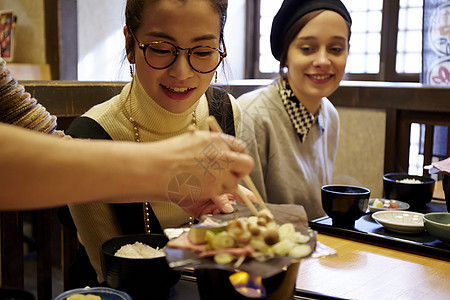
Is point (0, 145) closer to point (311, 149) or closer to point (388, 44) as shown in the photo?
point (311, 149)

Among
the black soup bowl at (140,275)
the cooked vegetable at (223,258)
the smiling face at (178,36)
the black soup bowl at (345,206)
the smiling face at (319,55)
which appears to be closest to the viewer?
the cooked vegetable at (223,258)

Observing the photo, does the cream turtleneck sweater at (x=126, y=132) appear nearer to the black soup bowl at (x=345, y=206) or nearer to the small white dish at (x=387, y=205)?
the black soup bowl at (x=345, y=206)

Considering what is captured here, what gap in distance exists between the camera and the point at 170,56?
→ 1504 millimetres

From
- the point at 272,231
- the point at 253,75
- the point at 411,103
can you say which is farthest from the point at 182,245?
the point at 253,75

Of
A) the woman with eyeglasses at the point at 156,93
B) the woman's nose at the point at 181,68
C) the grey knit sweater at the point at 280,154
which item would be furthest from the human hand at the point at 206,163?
the grey knit sweater at the point at 280,154

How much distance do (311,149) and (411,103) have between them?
0.87 meters

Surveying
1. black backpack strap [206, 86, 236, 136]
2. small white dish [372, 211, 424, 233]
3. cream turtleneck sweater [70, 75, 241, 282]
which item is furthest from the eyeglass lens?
small white dish [372, 211, 424, 233]

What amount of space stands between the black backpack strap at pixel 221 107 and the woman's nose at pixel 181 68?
0.48 m

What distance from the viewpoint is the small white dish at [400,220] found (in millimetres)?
1626

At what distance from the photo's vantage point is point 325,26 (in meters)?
2.39

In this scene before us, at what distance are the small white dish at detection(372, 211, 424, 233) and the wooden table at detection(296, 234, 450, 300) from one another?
113 mm

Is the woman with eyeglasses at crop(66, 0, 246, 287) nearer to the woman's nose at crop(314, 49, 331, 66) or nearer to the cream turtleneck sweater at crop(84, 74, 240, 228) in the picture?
the cream turtleneck sweater at crop(84, 74, 240, 228)

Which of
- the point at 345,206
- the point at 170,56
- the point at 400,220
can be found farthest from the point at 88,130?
the point at 400,220

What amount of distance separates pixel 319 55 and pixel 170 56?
1.14 meters
